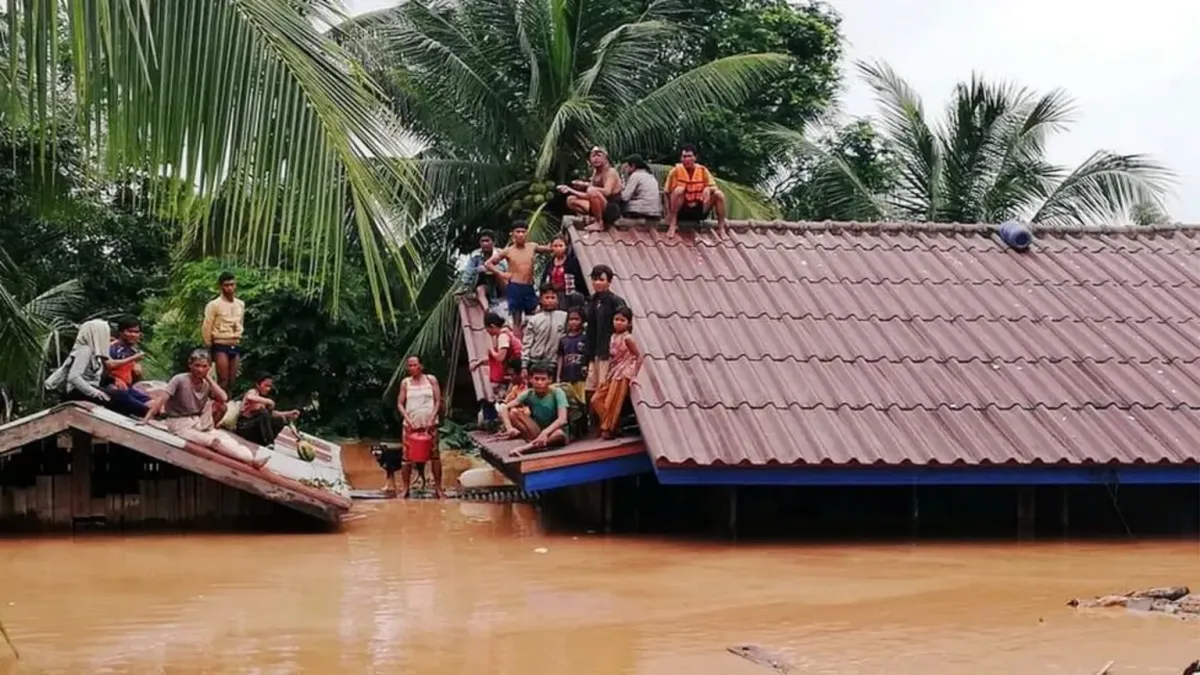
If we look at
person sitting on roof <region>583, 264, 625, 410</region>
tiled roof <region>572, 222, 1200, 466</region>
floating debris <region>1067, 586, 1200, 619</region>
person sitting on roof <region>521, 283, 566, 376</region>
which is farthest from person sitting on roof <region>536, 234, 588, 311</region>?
floating debris <region>1067, 586, 1200, 619</region>

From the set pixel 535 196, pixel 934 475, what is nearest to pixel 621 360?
pixel 934 475

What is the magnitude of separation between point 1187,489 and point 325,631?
7473 millimetres

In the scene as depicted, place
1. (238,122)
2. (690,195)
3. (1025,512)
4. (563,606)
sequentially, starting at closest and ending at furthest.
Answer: (238,122), (563,606), (1025,512), (690,195)

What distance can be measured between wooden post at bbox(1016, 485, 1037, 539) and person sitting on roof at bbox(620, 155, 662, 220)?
461 cm

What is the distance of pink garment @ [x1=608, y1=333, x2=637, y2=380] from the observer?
10961 mm

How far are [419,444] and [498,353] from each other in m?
1.35

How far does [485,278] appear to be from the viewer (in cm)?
1443

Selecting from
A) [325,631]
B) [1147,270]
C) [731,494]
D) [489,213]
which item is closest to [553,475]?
[731,494]

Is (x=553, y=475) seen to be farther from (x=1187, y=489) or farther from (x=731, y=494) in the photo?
(x=1187, y=489)

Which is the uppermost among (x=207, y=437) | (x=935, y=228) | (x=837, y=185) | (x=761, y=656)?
(x=837, y=185)

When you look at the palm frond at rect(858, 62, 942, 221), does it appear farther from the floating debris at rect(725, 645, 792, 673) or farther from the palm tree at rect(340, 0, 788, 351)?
the floating debris at rect(725, 645, 792, 673)

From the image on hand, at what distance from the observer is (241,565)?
10.1 meters

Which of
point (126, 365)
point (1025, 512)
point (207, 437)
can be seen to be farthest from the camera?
point (126, 365)

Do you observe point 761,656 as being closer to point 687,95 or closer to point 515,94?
point 687,95
